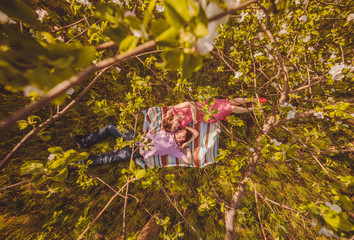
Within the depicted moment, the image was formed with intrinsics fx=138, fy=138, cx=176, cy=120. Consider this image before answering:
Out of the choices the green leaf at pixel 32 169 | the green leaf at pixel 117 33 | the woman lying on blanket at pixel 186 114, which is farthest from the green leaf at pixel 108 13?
the woman lying on blanket at pixel 186 114

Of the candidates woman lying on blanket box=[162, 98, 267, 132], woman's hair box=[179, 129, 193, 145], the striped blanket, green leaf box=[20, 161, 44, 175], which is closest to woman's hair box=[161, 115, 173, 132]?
woman lying on blanket box=[162, 98, 267, 132]

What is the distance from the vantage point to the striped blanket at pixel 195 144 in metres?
3.15

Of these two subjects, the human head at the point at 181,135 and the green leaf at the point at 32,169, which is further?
the human head at the point at 181,135

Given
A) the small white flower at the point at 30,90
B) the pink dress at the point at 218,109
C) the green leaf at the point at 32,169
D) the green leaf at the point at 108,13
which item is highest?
the pink dress at the point at 218,109

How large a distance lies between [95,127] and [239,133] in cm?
344

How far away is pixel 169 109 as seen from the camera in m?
3.29

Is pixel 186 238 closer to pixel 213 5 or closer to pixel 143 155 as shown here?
pixel 143 155

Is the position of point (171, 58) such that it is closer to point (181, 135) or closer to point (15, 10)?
point (15, 10)

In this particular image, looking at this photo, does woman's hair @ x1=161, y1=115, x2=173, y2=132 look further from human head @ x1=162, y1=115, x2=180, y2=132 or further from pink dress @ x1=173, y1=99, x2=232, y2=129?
pink dress @ x1=173, y1=99, x2=232, y2=129

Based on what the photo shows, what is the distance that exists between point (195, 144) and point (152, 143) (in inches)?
40.7

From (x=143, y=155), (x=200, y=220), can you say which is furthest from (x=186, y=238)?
(x=143, y=155)

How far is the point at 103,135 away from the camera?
3.13 m

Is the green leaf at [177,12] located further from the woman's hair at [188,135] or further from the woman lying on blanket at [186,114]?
the woman's hair at [188,135]

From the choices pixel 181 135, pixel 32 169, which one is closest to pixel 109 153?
pixel 181 135
